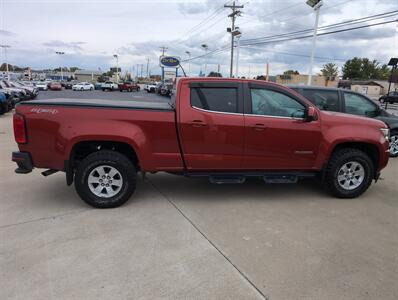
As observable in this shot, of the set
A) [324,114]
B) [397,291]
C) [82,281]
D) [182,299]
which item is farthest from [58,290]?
[324,114]

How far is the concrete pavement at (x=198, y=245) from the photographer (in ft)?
10.3

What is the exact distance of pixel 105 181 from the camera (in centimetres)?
493

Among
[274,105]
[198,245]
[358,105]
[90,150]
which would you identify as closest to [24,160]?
[90,150]

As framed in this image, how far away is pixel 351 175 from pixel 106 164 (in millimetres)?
3838

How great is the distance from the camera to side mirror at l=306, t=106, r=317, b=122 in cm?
522

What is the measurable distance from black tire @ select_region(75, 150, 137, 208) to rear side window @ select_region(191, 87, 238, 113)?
4.26ft

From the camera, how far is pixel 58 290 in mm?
3033

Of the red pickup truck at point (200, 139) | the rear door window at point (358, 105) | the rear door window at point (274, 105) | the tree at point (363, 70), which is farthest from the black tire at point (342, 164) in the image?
the tree at point (363, 70)

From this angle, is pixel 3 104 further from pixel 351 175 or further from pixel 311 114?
pixel 351 175

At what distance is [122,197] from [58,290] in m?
2.02

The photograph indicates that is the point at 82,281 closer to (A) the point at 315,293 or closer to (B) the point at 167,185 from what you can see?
(A) the point at 315,293

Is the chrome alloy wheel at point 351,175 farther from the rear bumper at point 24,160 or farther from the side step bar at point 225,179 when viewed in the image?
the rear bumper at point 24,160

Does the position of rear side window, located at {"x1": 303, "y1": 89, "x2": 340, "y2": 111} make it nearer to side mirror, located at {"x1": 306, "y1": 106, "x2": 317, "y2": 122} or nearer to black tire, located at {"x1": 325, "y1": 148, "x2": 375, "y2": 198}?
black tire, located at {"x1": 325, "y1": 148, "x2": 375, "y2": 198}

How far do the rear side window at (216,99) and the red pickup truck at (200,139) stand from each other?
0.05 ft
